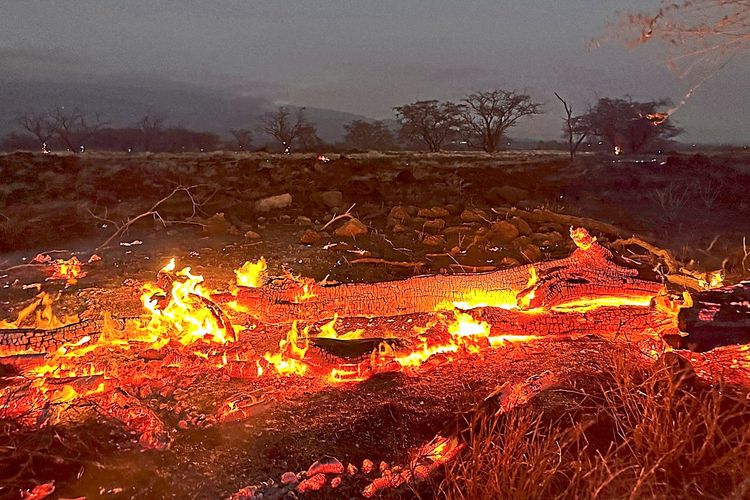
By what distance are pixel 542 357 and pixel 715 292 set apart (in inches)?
53.5

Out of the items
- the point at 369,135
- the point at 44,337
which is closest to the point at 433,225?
the point at 44,337

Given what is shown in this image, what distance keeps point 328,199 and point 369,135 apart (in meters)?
40.1

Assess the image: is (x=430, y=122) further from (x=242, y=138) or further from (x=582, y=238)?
(x=582, y=238)

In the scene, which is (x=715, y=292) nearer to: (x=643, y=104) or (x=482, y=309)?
(x=482, y=309)

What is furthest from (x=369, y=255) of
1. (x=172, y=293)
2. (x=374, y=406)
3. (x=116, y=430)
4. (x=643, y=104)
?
(x=643, y=104)

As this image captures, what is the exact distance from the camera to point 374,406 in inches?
137

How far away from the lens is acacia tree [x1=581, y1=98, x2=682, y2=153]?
3369 centimetres

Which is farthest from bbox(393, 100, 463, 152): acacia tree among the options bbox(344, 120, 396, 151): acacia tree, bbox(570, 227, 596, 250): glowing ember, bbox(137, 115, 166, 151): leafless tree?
bbox(570, 227, 596, 250): glowing ember

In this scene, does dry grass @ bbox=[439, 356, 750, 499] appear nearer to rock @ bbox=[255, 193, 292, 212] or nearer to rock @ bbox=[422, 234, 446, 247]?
rock @ bbox=[422, 234, 446, 247]

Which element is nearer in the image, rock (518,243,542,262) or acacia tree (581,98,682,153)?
rock (518,243,542,262)

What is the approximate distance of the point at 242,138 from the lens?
52438 mm

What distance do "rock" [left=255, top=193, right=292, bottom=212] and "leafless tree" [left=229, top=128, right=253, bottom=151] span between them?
4225 cm

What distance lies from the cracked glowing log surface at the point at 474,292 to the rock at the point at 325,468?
2157 millimetres

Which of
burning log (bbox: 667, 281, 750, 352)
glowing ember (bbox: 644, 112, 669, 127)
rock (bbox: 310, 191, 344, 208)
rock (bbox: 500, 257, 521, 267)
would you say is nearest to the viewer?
glowing ember (bbox: 644, 112, 669, 127)
